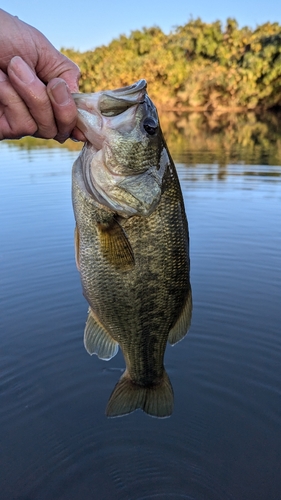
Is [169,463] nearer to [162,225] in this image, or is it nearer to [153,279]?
[153,279]

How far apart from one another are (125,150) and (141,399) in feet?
4.86

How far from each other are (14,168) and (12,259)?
10926 millimetres

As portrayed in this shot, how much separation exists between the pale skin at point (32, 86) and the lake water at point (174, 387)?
2550mm

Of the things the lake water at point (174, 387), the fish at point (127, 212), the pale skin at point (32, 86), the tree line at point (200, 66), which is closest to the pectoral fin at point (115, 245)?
the fish at point (127, 212)

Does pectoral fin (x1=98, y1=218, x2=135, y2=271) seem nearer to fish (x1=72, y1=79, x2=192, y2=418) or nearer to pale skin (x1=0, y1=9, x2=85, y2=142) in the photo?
fish (x1=72, y1=79, x2=192, y2=418)

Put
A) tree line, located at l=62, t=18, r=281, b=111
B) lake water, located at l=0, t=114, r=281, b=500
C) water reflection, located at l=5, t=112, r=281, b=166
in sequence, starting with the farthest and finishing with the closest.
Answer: tree line, located at l=62, t=18, r=281, b=111, water reflection, located at l=5, t=112, r=281, b=166, lake water, located at l=0, t=114, r=281, b=500

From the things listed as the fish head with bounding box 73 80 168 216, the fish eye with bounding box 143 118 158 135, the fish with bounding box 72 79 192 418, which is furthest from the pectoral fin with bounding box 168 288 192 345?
the fish eye with bounding box 143 118 158 135

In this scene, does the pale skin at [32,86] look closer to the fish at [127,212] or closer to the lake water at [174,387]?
the fish at [127,212]

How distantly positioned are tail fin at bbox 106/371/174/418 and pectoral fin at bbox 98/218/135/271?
0.87 meters

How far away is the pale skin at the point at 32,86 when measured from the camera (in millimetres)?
2068

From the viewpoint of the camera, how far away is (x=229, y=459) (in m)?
3.65

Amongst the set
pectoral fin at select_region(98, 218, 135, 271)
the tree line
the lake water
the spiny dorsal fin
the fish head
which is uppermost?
the tree line

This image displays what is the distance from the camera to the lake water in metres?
3.51

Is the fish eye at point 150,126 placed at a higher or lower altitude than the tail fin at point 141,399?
higher
